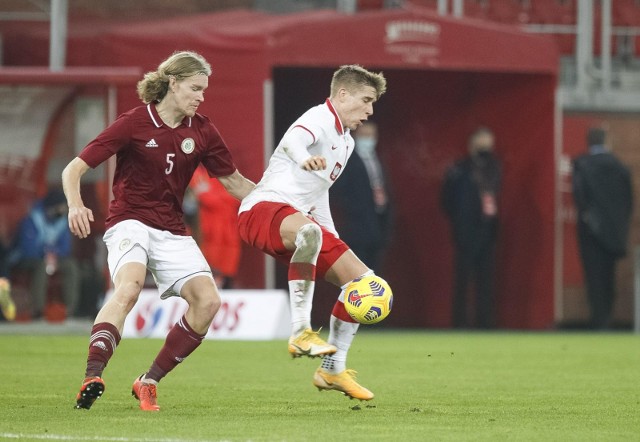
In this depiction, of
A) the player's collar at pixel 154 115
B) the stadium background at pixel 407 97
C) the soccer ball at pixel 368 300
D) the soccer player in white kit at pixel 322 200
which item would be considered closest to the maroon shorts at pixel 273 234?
the soccer player in white kit at pixel 322 200

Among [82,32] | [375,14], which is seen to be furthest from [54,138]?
[375,14]

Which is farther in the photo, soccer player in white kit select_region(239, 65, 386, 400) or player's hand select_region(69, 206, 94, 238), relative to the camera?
soccer player in white kit select_region(239, 65, 386, 400)

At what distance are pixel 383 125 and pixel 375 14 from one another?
121 inches

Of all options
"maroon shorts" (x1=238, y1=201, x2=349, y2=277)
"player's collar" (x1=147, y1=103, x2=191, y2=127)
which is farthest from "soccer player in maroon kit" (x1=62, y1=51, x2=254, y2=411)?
"maroon shorts" (x1=238, y1=201, x2=349, y2=277)

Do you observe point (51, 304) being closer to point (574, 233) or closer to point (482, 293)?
point (482, 293)

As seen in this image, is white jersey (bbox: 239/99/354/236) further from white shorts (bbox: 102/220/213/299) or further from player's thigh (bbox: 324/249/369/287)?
white shorts (bbox: 102/220/213/299)

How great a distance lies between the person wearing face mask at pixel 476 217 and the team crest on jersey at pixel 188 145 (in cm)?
1115

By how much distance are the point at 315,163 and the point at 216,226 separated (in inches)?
396

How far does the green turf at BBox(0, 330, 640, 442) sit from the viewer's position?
25.1 ft

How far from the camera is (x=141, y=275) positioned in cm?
855

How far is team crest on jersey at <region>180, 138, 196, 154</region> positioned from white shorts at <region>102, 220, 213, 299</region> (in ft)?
1.60

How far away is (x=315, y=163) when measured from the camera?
27.9 feet

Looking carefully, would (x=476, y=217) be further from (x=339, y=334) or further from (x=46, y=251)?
(x=339, y=334)

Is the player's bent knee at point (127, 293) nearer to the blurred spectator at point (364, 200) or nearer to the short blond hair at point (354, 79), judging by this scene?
the short blond hair at point (354, 79)
